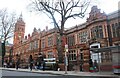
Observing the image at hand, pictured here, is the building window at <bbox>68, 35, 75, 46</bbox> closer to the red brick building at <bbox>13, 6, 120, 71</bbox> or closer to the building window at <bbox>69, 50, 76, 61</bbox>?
the red brick building at <bbox>13, 6, 120, 71</bbox>

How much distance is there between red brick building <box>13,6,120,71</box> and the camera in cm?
3204

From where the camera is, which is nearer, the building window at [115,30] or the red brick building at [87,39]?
the red brick building at [87,39]

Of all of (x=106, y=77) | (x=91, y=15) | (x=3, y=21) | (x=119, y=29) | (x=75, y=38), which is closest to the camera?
(x=106, y=77)

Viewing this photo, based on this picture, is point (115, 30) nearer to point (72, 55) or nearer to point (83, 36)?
point (83, 36)

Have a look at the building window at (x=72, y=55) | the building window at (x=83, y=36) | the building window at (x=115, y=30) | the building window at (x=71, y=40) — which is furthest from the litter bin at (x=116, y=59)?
the building window at (x=71, y=40)

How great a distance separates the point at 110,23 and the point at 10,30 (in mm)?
33578

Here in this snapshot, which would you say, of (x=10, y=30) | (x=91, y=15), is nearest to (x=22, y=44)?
(x=10, y=30)

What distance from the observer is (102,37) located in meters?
34.2

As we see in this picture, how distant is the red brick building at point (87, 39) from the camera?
105 feet

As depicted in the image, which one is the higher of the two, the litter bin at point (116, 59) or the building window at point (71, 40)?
the building window at point (71, 40)

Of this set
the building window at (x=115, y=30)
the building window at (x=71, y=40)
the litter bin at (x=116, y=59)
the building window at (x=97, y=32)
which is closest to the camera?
the litter bin at (x=116, y=59)

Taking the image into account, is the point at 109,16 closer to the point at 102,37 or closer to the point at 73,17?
the point at 102,37

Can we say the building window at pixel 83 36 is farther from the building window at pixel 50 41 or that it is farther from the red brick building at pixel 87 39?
the building window at pixel 50 41

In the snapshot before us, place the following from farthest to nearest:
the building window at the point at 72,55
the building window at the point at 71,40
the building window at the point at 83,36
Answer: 1. the building window at the point at 71,40
2. the building window at the point at 72,55
3. the building window at the point at 83,36
